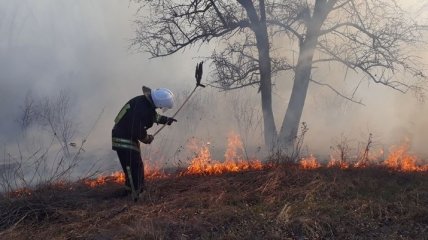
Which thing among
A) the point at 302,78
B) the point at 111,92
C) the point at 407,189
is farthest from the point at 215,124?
the point at 407,189

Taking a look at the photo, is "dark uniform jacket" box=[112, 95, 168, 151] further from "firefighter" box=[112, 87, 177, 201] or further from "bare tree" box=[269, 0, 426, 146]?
"bare tree" box=[269, 0, 426, 146]

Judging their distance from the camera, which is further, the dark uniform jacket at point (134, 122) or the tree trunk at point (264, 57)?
the tree trunk at point (264, 57)

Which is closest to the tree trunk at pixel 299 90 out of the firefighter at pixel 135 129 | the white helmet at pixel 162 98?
the white helmet at pixel 162 98

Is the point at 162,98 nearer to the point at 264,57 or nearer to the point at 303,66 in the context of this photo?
the point at 264,57

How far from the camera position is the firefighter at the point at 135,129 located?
7043mm

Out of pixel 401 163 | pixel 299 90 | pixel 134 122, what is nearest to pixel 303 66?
pixel 299 90

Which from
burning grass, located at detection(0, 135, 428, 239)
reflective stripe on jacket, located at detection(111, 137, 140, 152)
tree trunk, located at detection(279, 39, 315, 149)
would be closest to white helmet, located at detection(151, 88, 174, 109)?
reflective stripe on jacket, located at detection(111, 137, 140, 152)

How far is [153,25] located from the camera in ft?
37.6

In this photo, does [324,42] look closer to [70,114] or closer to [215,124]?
[215,124]

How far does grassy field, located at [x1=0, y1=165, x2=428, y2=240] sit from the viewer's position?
5.37 m

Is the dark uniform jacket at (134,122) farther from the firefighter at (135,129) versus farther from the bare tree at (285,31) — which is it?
the bare tree at (285,31)

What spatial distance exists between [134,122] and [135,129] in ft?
0.35

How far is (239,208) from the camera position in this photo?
612 centimetres

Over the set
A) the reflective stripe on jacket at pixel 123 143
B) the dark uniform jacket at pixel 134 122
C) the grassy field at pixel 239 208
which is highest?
the dark uniform jacket at pixel 134 122
